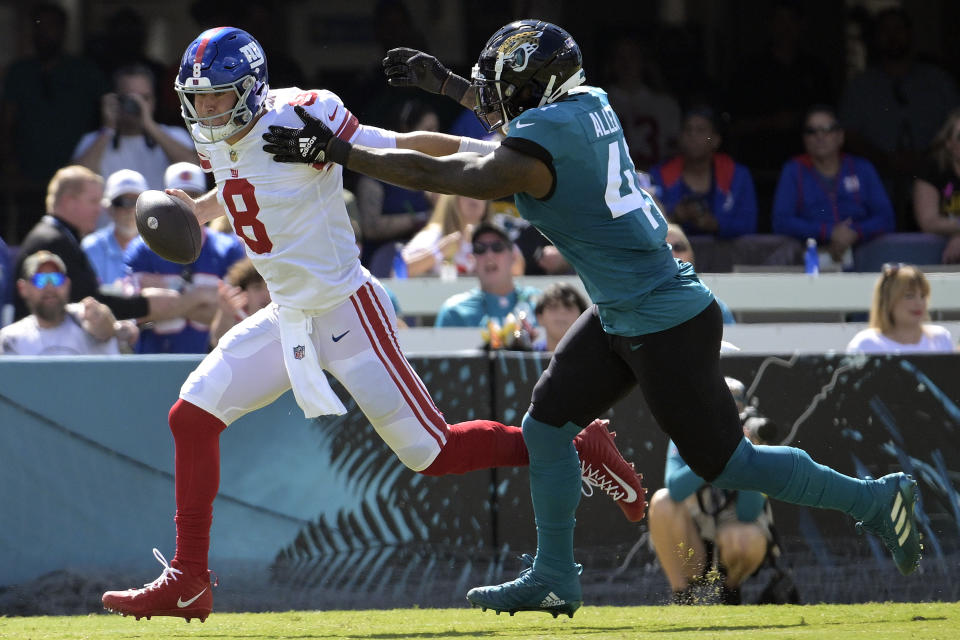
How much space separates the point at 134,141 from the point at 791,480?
19.8ft

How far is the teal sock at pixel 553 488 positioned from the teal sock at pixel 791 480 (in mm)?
514

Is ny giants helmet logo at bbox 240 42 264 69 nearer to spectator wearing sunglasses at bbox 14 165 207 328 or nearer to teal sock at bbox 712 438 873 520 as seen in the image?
teal sock at bbox 712 438 873 520

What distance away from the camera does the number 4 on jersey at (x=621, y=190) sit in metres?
4.74

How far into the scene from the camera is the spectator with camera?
Result: 31.6 ft

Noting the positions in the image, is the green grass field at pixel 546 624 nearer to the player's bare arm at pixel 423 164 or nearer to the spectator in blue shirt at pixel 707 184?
the player's bare arm at pixel 423 164

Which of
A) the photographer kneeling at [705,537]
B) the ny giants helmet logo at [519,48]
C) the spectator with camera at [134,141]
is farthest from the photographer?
the spectator with camera at [134,141]

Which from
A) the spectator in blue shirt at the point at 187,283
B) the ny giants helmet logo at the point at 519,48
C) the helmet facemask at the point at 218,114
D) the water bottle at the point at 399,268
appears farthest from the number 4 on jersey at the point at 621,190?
the water bottle at the point at 399,268

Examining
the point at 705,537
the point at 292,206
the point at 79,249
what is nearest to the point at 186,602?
the point at 292,206

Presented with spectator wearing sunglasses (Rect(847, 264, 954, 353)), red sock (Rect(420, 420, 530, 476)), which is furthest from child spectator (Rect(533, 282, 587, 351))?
red sock (Rect(420, 420, 530, 476))

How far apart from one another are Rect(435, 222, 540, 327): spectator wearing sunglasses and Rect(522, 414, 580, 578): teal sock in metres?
2.99

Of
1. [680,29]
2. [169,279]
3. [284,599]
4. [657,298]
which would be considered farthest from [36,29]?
[657,298]

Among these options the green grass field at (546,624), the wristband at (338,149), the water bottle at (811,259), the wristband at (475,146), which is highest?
the wristband at (338,149)

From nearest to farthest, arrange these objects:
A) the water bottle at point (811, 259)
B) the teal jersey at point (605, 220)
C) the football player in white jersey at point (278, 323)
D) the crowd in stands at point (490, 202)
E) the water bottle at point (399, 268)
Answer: the teal jersey at point (605, 220) → the football player in white jersey at point (278, 323) → the crowd in stands at point (490, 202) → the water bottle at point (399, 268) → the water bottle at point (811, 259)

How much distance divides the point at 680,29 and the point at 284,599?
6.73 metres
